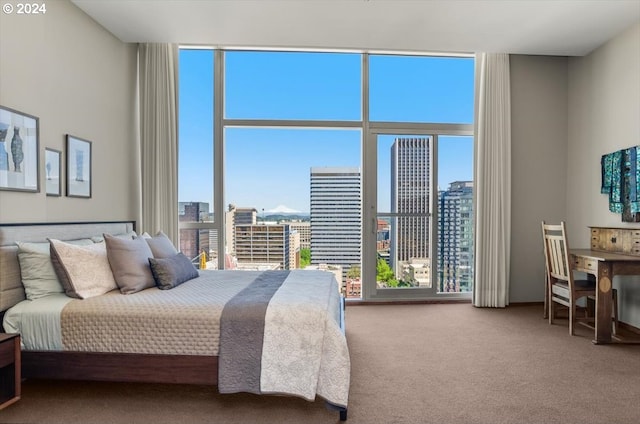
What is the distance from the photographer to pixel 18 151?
8.28 feet

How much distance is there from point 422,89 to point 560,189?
6.64 feet

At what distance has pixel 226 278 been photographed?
2977mm

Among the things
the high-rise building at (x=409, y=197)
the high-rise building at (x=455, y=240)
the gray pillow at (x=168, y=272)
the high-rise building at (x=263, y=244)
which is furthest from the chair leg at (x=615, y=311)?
the gray pillow at (x=168, y=272)

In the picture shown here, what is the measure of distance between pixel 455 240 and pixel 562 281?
1.18 metres

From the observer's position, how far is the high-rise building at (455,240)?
4.55 metres

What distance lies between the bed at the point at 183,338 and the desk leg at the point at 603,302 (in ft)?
7.77

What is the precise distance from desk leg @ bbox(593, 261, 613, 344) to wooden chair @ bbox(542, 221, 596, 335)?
220 millimetres

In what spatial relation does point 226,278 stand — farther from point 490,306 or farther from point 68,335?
point 490,306

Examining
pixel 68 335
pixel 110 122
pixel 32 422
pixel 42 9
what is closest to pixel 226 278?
pixel 68 335

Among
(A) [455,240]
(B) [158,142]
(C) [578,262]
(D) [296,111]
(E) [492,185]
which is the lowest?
(C) [578,262]

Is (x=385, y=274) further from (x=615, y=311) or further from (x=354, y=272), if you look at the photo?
(x=615, y=311)

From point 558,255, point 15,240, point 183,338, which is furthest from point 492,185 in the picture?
point 15,240

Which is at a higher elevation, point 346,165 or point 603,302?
point 346,165

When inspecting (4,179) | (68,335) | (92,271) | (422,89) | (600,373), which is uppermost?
(422,89)
